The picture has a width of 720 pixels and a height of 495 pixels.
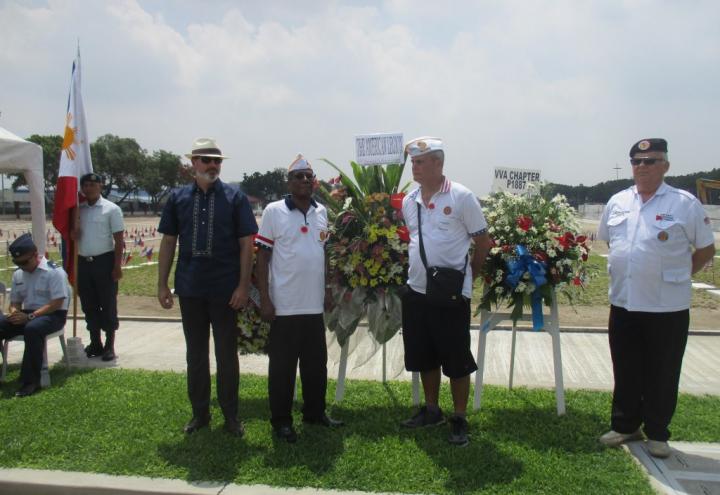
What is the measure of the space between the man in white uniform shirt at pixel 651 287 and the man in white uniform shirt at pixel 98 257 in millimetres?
5115

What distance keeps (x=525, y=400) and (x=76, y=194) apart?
5.15 meters

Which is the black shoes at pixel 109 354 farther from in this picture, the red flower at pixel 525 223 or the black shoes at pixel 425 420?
the red flower at pixel 525 223

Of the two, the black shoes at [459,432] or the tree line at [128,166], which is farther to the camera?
the tree line at [128,166]

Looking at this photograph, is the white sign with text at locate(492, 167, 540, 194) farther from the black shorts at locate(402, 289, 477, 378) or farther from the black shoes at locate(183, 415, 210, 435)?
the black shoes at locate(183, 415, 210, 435)

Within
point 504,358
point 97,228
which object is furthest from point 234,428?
point 504,358

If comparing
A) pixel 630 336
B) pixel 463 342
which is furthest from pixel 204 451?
pixel 630 336

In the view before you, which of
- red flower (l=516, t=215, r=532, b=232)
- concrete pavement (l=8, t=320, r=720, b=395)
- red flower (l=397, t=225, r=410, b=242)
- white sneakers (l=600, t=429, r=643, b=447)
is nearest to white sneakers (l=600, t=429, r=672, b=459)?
white sneakers (l=600, t=429, r=643, b=447)

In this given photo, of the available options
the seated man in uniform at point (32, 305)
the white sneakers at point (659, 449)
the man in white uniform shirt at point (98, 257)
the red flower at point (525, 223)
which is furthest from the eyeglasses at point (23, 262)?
the white sneakers at point (659, 449)

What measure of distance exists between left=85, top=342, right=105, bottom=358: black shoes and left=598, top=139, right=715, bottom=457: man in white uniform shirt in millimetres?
5364

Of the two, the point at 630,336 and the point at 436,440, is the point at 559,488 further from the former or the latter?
the point at 630,336

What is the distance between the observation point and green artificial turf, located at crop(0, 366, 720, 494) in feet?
11.5

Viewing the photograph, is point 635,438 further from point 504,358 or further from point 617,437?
point 504,358

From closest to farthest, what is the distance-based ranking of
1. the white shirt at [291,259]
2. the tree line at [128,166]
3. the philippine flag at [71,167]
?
1. the white shirt at [291,259]
2. the philippine flag at [71,167]
3. the tree line at [128,166]

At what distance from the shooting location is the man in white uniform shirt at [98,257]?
621cm
